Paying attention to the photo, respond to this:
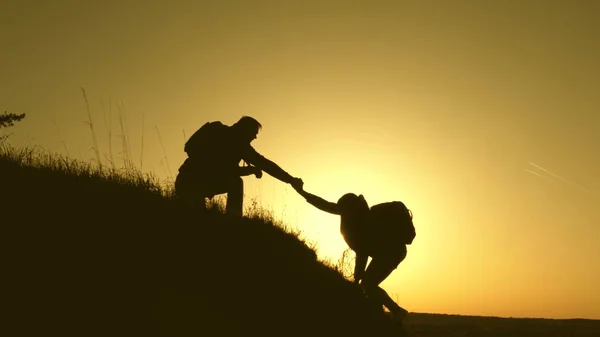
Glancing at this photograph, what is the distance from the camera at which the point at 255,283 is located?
5.68 m

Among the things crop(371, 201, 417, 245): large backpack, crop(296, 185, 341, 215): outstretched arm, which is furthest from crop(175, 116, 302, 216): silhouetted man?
crop(371, 201, 417, 245): large backpack

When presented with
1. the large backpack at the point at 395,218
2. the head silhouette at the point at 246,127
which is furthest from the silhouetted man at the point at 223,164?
the large backpack at the point at 395,218

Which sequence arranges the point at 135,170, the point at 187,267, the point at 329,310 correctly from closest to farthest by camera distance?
the point at 187,267 → the point at 329,310 → the point at 135,170

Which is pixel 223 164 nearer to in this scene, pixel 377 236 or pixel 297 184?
pixel 297 184

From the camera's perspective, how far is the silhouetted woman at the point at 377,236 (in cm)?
710

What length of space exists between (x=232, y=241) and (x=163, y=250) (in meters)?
1.01

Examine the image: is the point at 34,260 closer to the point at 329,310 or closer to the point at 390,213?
the point at 329,310

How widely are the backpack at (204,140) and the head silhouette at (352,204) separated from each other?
181cm

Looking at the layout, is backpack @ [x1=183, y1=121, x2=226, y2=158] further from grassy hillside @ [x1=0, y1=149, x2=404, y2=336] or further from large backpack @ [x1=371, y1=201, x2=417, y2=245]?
large backpack @ [x1=371, y1=201, x2=417, y2=245]

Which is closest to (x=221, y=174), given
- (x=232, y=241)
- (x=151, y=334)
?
(x=232, y=241)

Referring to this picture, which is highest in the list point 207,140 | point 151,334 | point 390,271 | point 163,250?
point 207,140

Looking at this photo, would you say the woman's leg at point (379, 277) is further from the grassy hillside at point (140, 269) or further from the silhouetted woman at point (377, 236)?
the grassy hillside at point (140, 269)

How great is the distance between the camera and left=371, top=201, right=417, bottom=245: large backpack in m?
7.08

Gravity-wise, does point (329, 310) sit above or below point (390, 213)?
below
